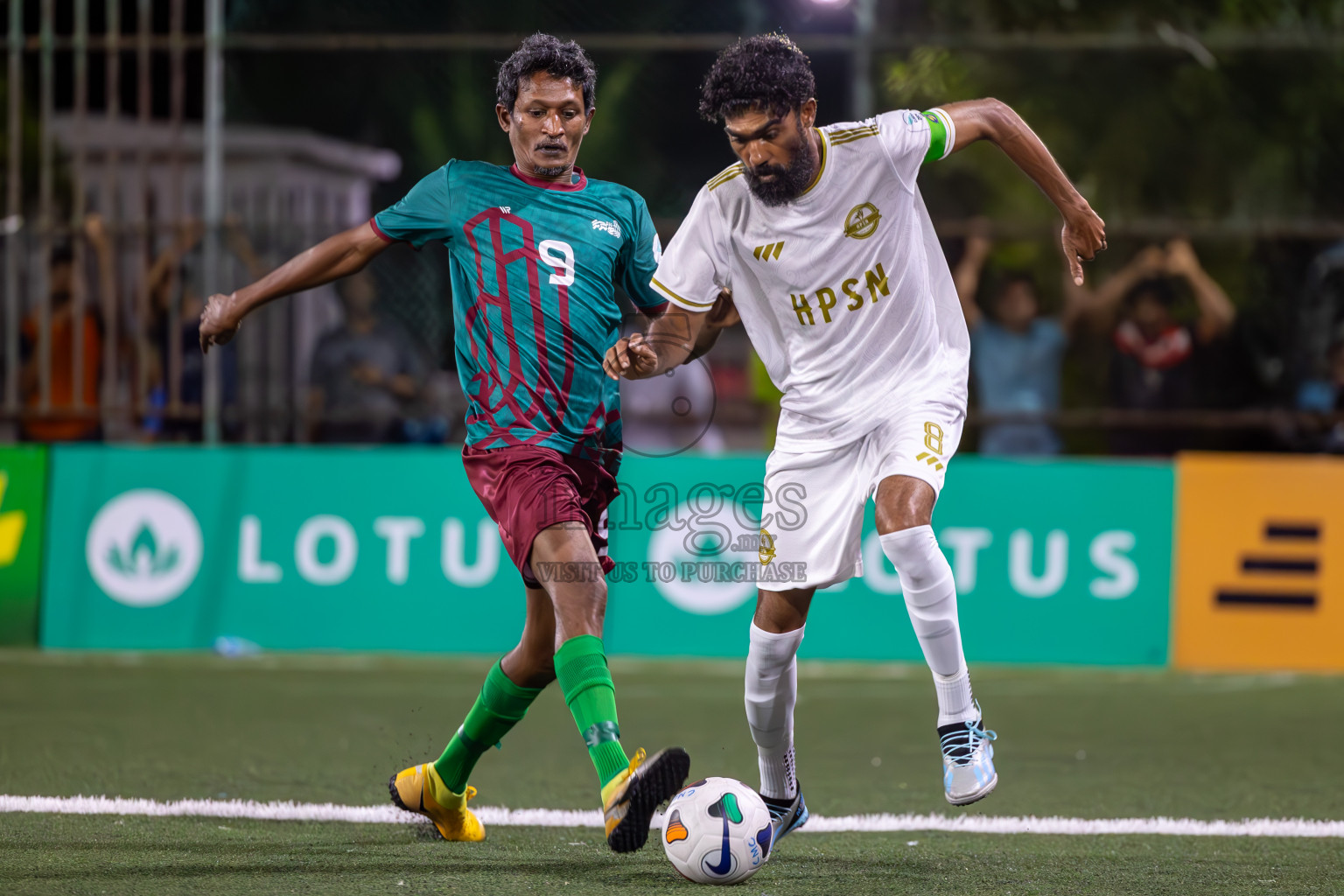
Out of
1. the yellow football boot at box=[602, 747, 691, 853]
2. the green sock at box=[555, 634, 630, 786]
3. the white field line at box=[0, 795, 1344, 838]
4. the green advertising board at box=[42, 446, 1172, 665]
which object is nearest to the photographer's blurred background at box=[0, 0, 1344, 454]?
the green advertising board at box=[42, 446, 1172, 665]

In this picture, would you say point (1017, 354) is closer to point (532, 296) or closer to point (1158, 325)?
point (1158, 325)

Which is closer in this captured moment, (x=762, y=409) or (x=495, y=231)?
(x=495, y=231)

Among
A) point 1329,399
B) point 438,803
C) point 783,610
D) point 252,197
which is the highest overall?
point 252,197

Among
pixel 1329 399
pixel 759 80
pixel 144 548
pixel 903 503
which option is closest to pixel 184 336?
pixel 144 548

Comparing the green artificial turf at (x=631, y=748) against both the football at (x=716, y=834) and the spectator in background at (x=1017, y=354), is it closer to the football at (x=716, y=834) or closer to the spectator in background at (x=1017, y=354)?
the football at (x=716, y=834)

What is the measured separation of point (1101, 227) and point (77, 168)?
8350 mm

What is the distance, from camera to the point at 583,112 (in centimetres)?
475

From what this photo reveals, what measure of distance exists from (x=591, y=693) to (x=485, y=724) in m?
0.77

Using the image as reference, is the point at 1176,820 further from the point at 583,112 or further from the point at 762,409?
the point at 762,409

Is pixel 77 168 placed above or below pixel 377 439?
above

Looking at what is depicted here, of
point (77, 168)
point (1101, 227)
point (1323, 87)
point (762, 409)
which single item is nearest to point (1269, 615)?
point (762, 409)

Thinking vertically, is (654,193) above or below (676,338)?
above

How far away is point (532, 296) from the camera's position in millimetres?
4652

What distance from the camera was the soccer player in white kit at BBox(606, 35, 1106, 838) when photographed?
4.47 m
